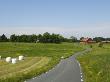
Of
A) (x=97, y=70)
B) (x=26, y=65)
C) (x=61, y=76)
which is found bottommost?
(x=26, y=65)

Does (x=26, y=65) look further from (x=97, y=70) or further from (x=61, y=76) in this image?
(x=61, y=76)

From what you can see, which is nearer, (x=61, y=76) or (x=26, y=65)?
(x=61, y=76)

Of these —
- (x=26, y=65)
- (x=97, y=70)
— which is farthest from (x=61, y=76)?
(x=26, y=65)

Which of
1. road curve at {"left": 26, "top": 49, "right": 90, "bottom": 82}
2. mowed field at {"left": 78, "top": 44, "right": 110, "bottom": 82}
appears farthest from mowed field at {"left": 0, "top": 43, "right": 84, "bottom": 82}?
mowed field at {"left": 78, "top": 44, "right": 110, "bottom": 82}

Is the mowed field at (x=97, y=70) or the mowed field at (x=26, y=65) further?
the mowed field at (x=26, y=65)

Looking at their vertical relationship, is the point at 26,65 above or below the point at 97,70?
below

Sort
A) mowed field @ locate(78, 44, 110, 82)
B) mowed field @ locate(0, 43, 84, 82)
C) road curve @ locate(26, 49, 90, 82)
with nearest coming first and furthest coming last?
mowed field @ locate(78, 44, 110, 82)
road curve @ locate(26, 49, 90, 82)
mowed field @ locate(0, 43, 84, 82)

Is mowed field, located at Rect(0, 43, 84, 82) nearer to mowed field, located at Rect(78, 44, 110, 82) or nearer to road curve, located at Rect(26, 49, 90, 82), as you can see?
road curve, located at Rect(26, 49, 90, 82)

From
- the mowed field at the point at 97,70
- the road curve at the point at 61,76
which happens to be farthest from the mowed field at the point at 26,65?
the mowed field at the point at 97,70

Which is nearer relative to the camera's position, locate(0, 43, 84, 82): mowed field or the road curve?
the road curve

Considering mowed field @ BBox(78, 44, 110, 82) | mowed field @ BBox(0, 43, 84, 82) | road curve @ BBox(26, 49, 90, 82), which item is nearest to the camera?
mowed field @ BBox(78, 44, 110, 82)

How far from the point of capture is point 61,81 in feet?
94.2

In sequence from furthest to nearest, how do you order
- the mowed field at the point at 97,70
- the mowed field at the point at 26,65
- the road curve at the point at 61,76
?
the mowed field at the point at 26,65, the road curve at the point at 61,76, the mowed field at the point at 97,70

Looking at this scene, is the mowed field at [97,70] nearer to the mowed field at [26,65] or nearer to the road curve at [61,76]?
the road curve at [61,76]
